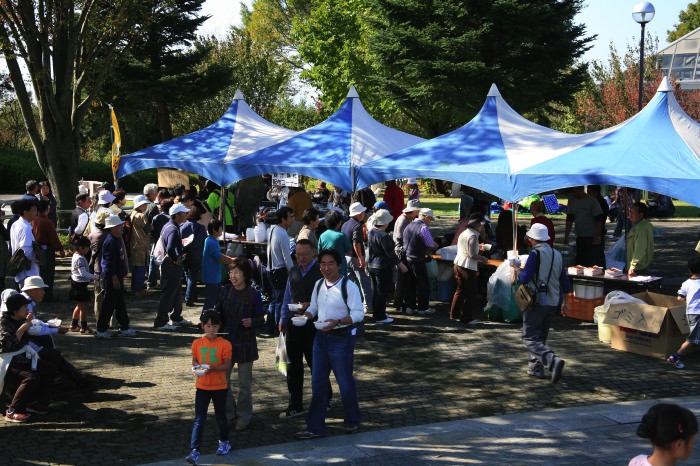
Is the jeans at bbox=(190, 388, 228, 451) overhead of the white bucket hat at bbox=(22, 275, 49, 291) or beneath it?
beneath

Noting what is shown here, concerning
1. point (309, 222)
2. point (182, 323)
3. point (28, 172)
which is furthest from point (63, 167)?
point (28, 172)

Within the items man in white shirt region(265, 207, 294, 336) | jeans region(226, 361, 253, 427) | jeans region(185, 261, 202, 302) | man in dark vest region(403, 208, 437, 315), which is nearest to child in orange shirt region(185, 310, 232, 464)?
jeans region(226, 361, 253, 427)

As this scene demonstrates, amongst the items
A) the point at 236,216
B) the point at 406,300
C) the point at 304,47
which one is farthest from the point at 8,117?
the point at 406,300

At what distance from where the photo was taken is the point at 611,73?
49.0 metres

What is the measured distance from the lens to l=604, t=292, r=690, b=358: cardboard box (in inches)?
409

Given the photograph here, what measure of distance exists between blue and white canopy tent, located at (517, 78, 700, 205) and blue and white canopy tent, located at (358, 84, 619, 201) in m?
0.13

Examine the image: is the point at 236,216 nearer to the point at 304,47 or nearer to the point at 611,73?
the point at 304,47

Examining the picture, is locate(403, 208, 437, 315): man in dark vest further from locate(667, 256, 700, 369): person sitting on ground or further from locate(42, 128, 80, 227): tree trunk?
locate(42, 128, 80, 227): tree trunk

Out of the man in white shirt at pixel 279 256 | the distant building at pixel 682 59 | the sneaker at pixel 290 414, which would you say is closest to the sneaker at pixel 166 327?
the man in white shirt at pixel 279 256

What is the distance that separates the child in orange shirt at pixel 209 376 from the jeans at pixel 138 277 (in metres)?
7.42

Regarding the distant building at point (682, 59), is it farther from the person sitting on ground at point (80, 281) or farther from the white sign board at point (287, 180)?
the person sitting on ground at point (80, 281)

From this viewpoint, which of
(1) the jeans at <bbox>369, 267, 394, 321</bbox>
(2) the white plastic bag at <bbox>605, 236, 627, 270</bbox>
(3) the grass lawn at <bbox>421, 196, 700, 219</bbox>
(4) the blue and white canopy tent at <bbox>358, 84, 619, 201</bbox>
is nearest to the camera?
(1) the jeans at <bbox>369, 267, 394, 321</bbox>

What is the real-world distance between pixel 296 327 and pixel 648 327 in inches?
194

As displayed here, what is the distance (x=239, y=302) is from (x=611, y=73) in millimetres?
45621
